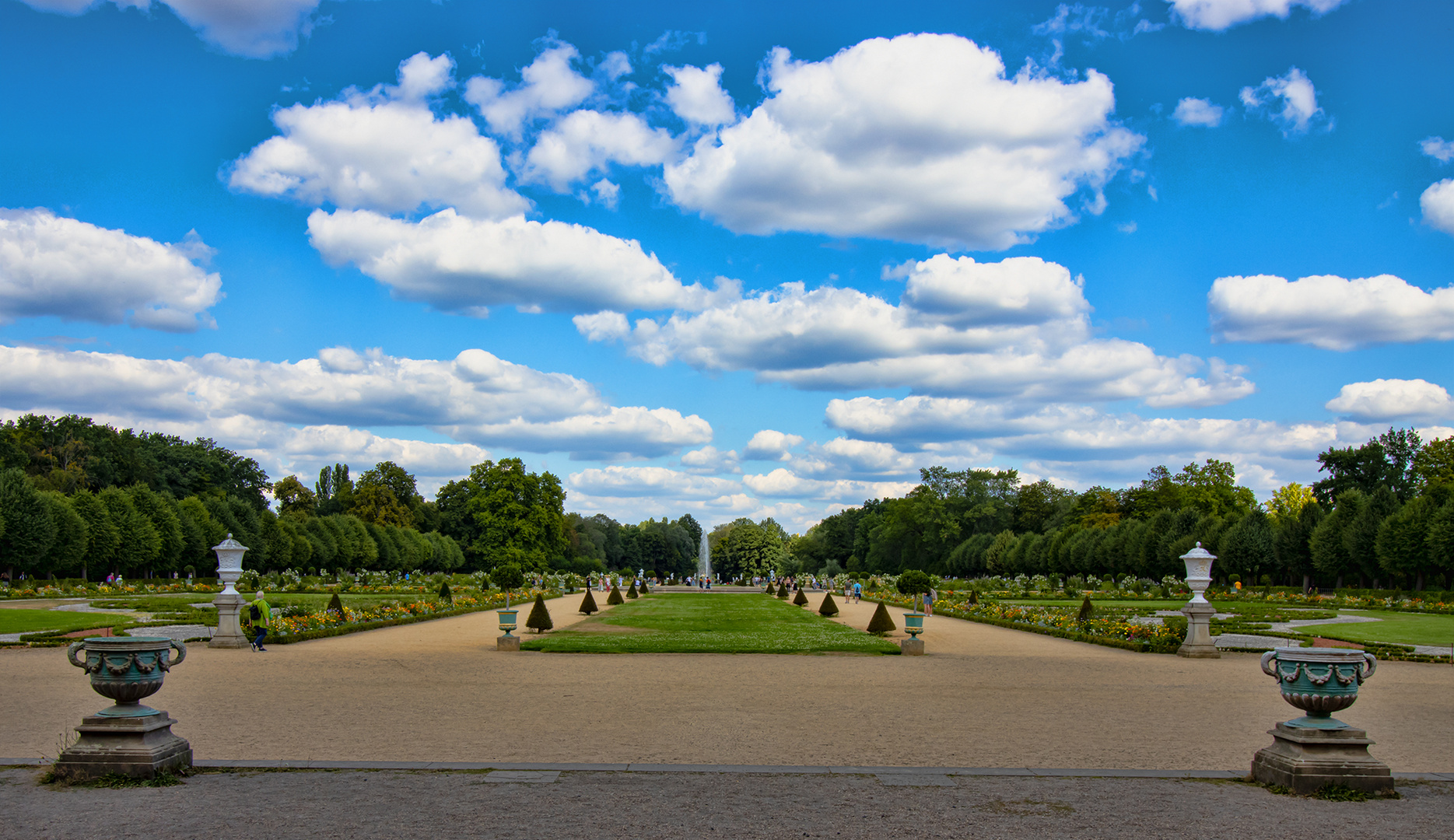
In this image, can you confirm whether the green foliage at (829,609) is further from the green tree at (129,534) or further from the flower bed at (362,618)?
the green tree at (129,534)

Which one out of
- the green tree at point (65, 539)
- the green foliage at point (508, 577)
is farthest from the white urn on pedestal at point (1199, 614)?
the green tree at point (65, 539)

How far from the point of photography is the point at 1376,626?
30.2m

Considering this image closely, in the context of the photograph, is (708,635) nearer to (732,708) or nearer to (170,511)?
(732,708)

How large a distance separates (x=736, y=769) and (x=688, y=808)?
1581mm

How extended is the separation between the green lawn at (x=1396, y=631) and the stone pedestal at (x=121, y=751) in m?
24.3

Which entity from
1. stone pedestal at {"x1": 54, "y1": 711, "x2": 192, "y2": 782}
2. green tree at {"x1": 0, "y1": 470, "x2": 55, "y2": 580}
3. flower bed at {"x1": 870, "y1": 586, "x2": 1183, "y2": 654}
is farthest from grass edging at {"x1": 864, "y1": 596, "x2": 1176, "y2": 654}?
green tree at {"x1": 0, "y1": 470, "x2": 55, "y2": 580}

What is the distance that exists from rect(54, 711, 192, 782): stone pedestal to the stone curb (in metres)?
0.60

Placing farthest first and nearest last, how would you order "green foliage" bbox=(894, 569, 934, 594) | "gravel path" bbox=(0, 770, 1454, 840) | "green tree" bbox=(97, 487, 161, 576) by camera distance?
"green tree" bbox=(97, 487, 161, 576)
"green foliage" bbox=(894, 569, 934, 594)
"gravel path" bbox=(0, 770, 1454, 840)

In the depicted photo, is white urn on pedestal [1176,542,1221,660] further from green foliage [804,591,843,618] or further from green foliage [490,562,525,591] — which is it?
green foliage [490,562,525,591]

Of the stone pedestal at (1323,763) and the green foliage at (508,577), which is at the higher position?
the stone pedestal at (1323,763)

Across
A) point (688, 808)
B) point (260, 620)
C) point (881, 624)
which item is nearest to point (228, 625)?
point (260, 620)

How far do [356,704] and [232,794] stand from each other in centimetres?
585

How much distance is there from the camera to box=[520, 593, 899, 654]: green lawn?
23062 millimetres

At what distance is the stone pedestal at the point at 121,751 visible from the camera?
810 cm
